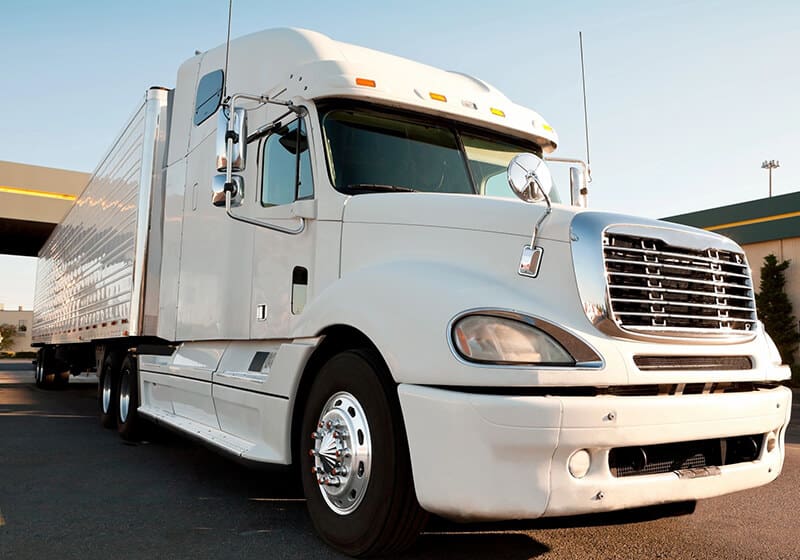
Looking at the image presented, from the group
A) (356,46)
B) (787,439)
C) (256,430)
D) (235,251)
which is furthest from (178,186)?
(787,439)

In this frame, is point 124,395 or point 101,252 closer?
point 124,395

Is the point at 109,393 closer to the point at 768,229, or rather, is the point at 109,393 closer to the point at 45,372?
the point at 45,372

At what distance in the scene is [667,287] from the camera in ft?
11.9

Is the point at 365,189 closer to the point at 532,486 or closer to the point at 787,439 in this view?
the point at 532,486

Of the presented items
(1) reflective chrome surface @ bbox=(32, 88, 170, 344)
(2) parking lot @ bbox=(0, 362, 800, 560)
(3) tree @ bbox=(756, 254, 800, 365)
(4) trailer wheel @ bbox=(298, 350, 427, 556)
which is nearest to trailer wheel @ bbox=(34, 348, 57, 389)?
(1) reflective chrome surface @ bbox=(32, 88, 170, 344)

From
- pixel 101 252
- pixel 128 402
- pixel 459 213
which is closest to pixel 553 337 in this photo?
pixel 459 213

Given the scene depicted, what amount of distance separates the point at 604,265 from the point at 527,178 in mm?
701

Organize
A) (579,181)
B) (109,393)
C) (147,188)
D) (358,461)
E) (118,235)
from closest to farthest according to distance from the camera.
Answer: (358,461) < (579,181) < (147,188) < (118,235) < (109,393)

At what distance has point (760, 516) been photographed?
4.85 metres

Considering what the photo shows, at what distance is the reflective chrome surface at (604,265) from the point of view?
342 centimetres

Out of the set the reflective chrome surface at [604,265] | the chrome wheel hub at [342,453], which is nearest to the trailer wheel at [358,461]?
the chrome wheel hub at [342,453]

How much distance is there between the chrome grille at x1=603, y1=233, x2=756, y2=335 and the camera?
138 inches

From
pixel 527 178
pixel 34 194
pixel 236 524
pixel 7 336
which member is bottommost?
pixel 236 524

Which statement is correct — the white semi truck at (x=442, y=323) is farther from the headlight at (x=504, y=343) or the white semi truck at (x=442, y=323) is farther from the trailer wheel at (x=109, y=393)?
the trailer wheel at (x=109, y=393)
